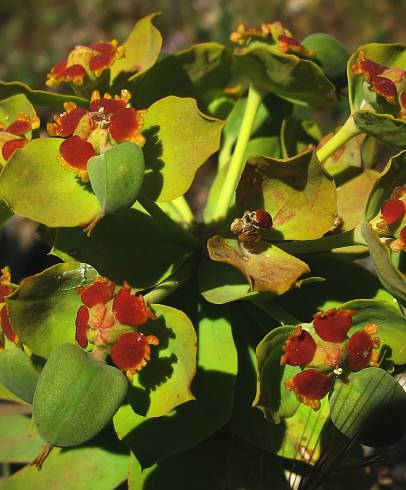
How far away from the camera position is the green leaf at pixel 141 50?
1.64 meters

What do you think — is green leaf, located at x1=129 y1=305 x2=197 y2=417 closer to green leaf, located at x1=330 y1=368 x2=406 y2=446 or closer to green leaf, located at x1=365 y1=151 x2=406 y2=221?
green leaf, located at x1=330 y1=368 x2=406 y2=446

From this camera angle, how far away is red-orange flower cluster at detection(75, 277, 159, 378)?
123cm

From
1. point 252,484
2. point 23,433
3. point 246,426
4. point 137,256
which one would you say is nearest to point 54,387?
point 137,256

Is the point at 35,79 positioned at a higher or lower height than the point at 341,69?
lower

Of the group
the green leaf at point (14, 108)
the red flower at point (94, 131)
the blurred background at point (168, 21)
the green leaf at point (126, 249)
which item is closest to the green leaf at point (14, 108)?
the green leaf at point (14, 108)

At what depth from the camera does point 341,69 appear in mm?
1675

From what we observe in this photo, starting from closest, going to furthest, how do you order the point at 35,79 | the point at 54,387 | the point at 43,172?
the point at 54,387
the point at 43,172
the point at 35,79

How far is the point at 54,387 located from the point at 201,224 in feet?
2.10

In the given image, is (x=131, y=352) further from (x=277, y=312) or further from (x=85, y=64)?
(x=85, y=64)

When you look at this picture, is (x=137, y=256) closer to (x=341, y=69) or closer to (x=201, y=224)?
(x=201, y=224)

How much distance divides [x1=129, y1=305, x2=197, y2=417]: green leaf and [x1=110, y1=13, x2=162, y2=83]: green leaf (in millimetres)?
604

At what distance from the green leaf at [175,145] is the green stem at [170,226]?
5 centimetres

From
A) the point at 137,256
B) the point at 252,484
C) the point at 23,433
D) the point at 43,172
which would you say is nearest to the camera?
the point at 43,172

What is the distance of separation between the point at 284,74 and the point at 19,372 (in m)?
0.82
